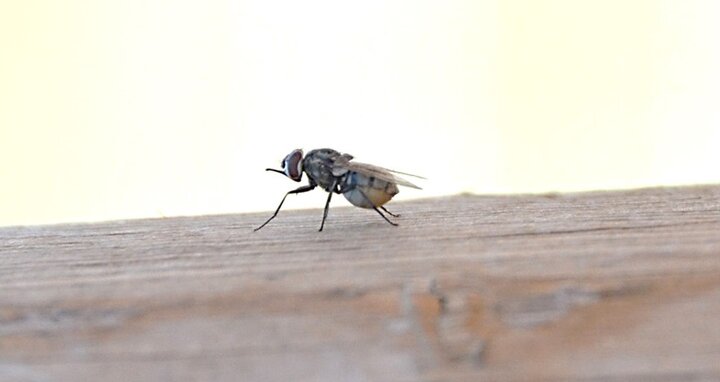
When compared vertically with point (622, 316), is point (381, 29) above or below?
above

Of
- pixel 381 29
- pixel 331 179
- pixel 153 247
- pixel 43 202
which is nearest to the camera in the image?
pixel 153 247

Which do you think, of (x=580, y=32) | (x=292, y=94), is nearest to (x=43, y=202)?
(x=292, y=94)

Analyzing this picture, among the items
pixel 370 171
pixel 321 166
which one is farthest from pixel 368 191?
pixel 321 166

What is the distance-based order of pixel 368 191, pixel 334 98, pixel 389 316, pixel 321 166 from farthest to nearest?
pixel 334 98
pixel 321 166
pixel 368 191
pixel 389 316

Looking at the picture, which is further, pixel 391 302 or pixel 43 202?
pixel 43 202

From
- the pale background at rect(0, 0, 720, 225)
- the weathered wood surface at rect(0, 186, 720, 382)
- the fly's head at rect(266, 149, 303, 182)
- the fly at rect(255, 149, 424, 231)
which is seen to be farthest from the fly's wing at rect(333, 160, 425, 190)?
the pale background at rect(0, 0, 720, 225)

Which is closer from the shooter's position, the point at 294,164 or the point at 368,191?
the point at 368,191

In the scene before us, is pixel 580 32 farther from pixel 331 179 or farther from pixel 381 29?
pixel 331 179

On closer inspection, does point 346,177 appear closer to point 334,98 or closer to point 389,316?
point 389,316
